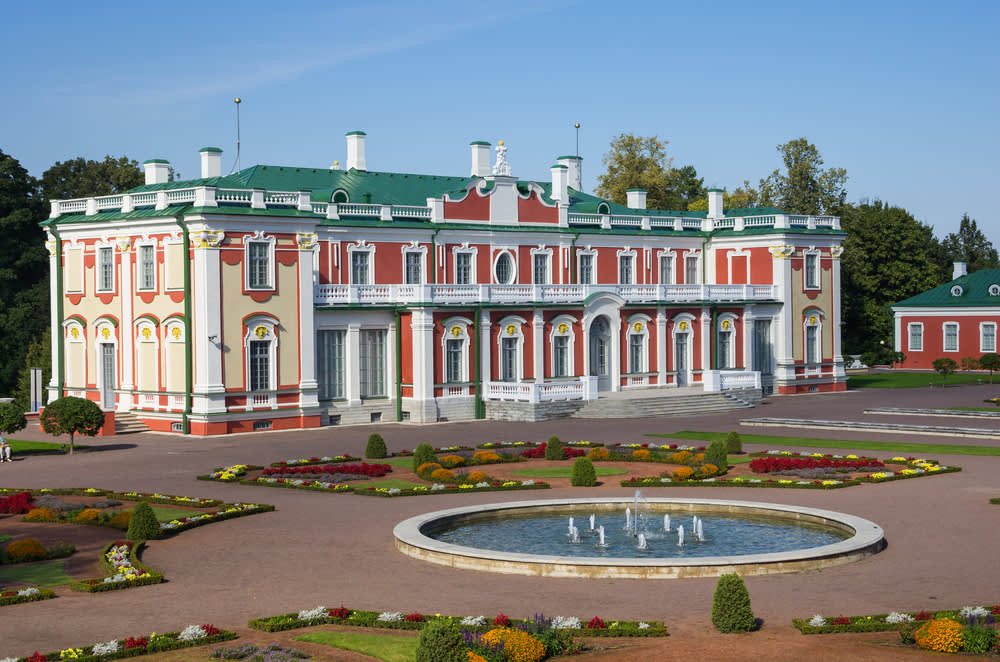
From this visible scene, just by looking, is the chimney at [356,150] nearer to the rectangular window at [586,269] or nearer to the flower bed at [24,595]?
the rectangular window at [586,269]

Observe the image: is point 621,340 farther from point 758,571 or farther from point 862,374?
point 758,571

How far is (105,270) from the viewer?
50.4 m

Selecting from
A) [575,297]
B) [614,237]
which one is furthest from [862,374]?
[575,297]

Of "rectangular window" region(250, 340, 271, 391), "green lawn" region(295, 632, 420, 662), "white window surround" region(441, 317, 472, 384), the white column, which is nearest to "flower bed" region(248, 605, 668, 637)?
"green lawn" region(295, 632, 420, 662)

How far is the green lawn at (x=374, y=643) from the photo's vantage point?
54.3 feet

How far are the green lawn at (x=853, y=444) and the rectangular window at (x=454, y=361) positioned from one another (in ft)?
36.8

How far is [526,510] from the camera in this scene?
88.4ft

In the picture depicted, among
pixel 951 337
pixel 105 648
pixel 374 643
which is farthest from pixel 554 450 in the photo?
pixel 951 337

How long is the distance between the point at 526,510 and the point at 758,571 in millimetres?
7130

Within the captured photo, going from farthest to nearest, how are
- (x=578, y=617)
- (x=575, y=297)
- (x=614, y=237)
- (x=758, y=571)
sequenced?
(x=614, y=237)
(x=575, y=297)
(x=758, y=571)
(x=578, y=617)

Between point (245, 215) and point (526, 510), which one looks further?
point (245, 215)

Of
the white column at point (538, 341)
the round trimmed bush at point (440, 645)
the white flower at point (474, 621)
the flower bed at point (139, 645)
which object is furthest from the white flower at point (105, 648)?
the white column at point (538, 341)

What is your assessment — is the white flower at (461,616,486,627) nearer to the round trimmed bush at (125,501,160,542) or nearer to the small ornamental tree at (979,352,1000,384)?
the round trimmed bush at (125,501,160,542)

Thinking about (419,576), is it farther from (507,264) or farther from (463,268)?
(507,264)
